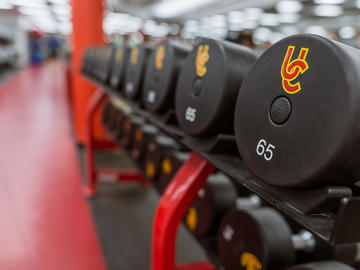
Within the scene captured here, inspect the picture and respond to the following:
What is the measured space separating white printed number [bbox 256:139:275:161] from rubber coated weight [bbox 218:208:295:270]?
0.37 metres

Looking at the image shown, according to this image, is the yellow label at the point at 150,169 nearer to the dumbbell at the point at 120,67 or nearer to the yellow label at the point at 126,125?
the dumbbell at the point at 120,67

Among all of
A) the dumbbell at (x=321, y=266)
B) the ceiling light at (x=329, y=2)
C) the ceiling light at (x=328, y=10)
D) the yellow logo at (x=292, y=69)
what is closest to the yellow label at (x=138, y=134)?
the dumbbell at (x=321, y=266)

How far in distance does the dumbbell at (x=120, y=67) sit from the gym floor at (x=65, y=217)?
0.99 meters

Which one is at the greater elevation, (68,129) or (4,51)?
(4,51)

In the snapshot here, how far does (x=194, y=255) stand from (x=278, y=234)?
109 cm

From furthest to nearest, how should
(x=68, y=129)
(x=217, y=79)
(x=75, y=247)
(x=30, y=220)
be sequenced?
(x=68, y=129), (x=30, y=220), (x=75, y=247), (x=217, y=79)

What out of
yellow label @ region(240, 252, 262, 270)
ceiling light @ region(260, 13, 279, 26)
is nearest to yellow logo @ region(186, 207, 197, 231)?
yellow label @ region(240, 252, 262, 270)

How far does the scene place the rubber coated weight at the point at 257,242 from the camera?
845mm

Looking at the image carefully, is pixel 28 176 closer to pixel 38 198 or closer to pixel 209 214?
pixel 38 198

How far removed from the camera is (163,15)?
13.7m

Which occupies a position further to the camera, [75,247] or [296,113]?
[75,247]

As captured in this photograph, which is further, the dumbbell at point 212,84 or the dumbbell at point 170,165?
the dumbbell at point 170,165

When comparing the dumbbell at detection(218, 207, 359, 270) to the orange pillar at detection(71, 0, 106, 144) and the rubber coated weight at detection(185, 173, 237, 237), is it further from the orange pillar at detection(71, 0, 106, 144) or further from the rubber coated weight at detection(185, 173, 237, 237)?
the orange pillar at detection(71, 0, 106, 144)

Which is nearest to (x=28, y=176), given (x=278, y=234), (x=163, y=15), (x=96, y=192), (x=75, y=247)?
(x=96, y=192)
